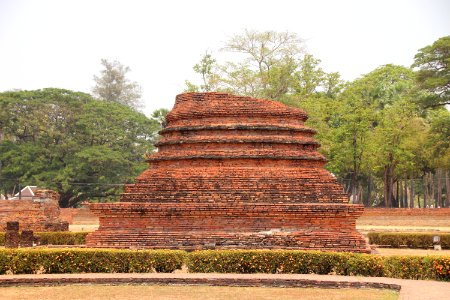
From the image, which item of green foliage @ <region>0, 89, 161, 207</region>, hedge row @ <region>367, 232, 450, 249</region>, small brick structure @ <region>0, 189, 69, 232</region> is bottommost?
hedge row @ <region>367, 232, 450, 249</region>

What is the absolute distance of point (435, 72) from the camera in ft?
121

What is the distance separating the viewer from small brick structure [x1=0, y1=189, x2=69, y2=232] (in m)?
25.9

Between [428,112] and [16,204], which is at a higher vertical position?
[428,112]

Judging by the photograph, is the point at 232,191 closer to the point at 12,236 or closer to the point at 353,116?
the point at 12,236

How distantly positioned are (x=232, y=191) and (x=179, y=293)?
5419 mm

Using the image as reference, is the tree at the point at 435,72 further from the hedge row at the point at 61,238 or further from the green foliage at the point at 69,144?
the hedge row at the point at 61,238

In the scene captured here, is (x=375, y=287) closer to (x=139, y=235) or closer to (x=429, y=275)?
(x=429, y=275)

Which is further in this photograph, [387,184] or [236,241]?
[387,184]

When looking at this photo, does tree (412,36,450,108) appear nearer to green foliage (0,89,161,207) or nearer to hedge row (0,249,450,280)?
green foliage (0,89,161,207)

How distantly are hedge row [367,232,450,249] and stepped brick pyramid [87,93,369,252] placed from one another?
17.9 feet

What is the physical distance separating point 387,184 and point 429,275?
2909cm

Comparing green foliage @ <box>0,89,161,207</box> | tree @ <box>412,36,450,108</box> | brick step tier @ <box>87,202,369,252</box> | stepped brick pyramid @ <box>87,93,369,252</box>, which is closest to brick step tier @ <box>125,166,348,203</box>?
stepped brick pyramid @ <box>87,93,369,252</box>

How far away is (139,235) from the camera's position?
53.0ft

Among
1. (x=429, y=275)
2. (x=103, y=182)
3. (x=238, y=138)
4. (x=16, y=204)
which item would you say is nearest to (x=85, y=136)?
(x=103, y=182)
